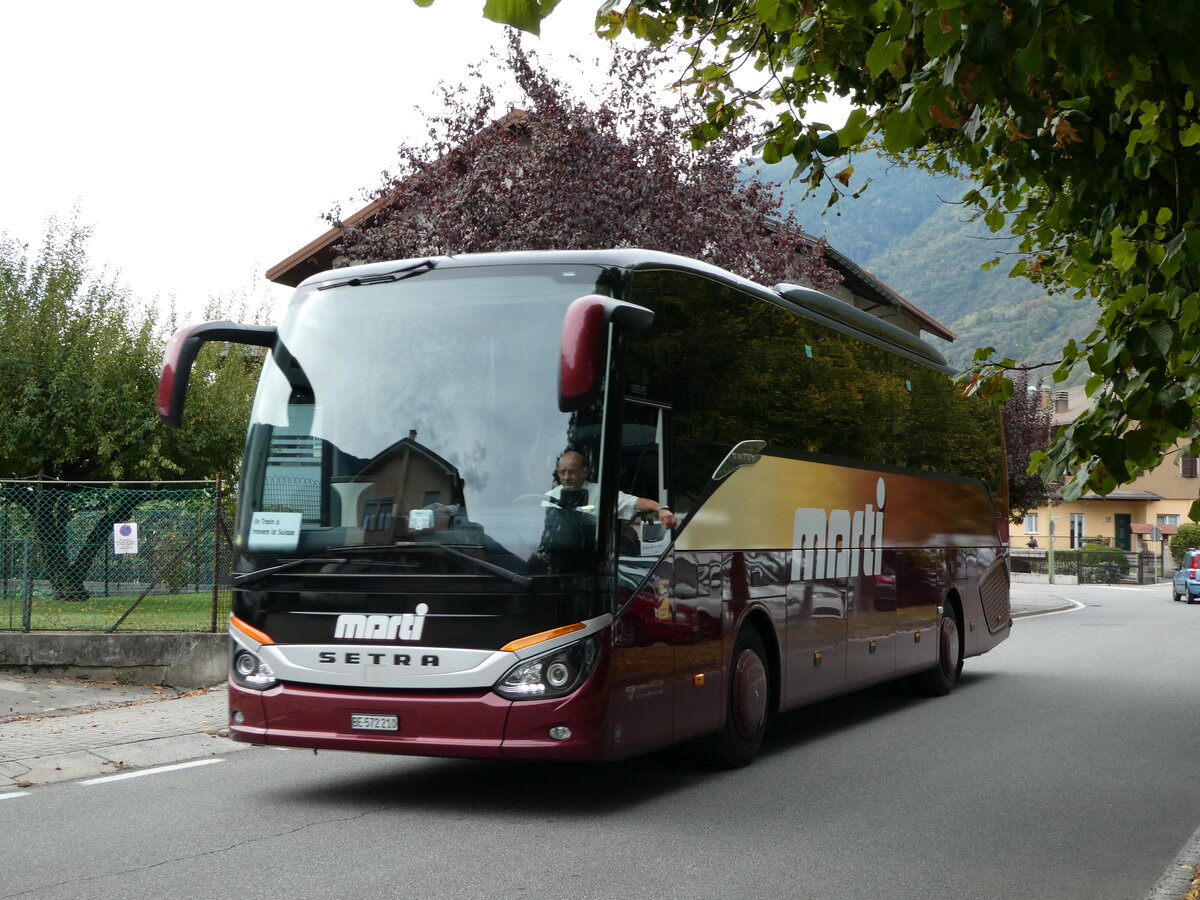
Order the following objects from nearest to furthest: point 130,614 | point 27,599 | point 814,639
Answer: point 814,639
point 27,599
point 130,614

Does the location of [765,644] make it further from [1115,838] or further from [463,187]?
[463,187]

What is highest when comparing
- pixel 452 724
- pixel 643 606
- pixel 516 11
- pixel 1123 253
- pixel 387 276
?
pixel 387 276

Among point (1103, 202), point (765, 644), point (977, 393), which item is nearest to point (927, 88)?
point (1103, 202)

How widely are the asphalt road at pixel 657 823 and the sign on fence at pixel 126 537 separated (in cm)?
688

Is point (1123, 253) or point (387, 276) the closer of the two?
point (1123, 253)

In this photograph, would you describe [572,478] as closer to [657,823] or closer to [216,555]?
[657,823]

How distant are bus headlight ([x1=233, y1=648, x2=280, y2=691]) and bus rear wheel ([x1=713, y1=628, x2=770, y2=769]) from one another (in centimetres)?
298

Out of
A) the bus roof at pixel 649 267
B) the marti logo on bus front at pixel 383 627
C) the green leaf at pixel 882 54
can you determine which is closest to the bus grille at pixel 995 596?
the bus roof at pixel 649 267

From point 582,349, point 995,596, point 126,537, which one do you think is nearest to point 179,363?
point 582,349

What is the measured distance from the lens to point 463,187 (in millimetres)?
18266

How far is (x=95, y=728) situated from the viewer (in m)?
11.3

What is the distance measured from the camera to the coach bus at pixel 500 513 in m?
7.39

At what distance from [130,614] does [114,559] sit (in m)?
1.37

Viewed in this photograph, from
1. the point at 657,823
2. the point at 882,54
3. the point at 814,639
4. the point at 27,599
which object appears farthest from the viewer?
the point at 27,599
